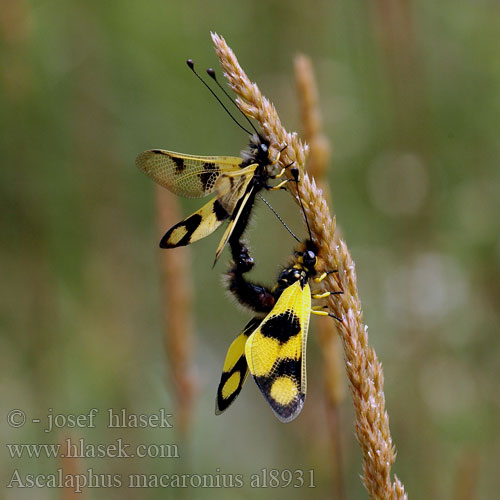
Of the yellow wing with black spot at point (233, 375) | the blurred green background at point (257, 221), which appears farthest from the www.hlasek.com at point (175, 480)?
the yellow wing with black spot at point (233, 375)

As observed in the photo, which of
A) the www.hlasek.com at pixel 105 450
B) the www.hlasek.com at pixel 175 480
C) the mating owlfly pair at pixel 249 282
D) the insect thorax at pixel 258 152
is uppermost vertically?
the insect thorax at pixel 258 152

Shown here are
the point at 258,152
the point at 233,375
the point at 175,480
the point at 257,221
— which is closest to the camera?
the point at 233,375

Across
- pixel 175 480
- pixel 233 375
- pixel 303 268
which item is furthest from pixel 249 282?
pixel 175 480

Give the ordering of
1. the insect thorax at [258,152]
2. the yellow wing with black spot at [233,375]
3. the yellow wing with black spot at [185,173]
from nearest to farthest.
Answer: the yellow wing with black spot at [233,375]
the insect thorax at [258,152]
the yellow wing with black spot at [185,173]

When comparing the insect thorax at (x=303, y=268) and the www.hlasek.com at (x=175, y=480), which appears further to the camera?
the www.hlasek.com at (x=175, y=480)

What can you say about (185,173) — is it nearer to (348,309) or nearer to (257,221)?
(348,309)

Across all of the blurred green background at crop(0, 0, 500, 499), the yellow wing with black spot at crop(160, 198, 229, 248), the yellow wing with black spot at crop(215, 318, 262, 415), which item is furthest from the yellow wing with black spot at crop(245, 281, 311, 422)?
the blurred green background at crop(0, 0, 500, 499)

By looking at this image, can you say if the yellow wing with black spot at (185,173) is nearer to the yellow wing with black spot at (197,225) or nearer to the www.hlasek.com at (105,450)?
the yellow wing with black spot at (197,225)
